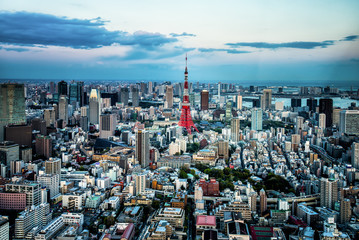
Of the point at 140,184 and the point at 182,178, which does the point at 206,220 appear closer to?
the point at 140,184

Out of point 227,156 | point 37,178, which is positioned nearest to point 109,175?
point 37,178

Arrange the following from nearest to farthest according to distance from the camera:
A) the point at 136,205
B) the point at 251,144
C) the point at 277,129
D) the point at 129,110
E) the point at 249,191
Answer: the point at 136,205 → the point at 249,191 → the point at 251,144 → the point at 277,129 → the point at 129,110

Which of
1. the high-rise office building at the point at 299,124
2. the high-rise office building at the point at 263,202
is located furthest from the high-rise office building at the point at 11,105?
the high-rise office building at the point at 299,124

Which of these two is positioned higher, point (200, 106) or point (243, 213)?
point (200, 106)

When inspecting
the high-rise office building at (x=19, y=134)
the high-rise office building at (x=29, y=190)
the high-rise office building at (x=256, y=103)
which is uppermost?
the high-rise office building at (x=256, y=103)

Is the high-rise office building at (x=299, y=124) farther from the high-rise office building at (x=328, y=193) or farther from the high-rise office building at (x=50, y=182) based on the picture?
the high-rise office building at (x=50, y=182)

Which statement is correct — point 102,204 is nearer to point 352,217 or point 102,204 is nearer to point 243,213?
point 243,213
